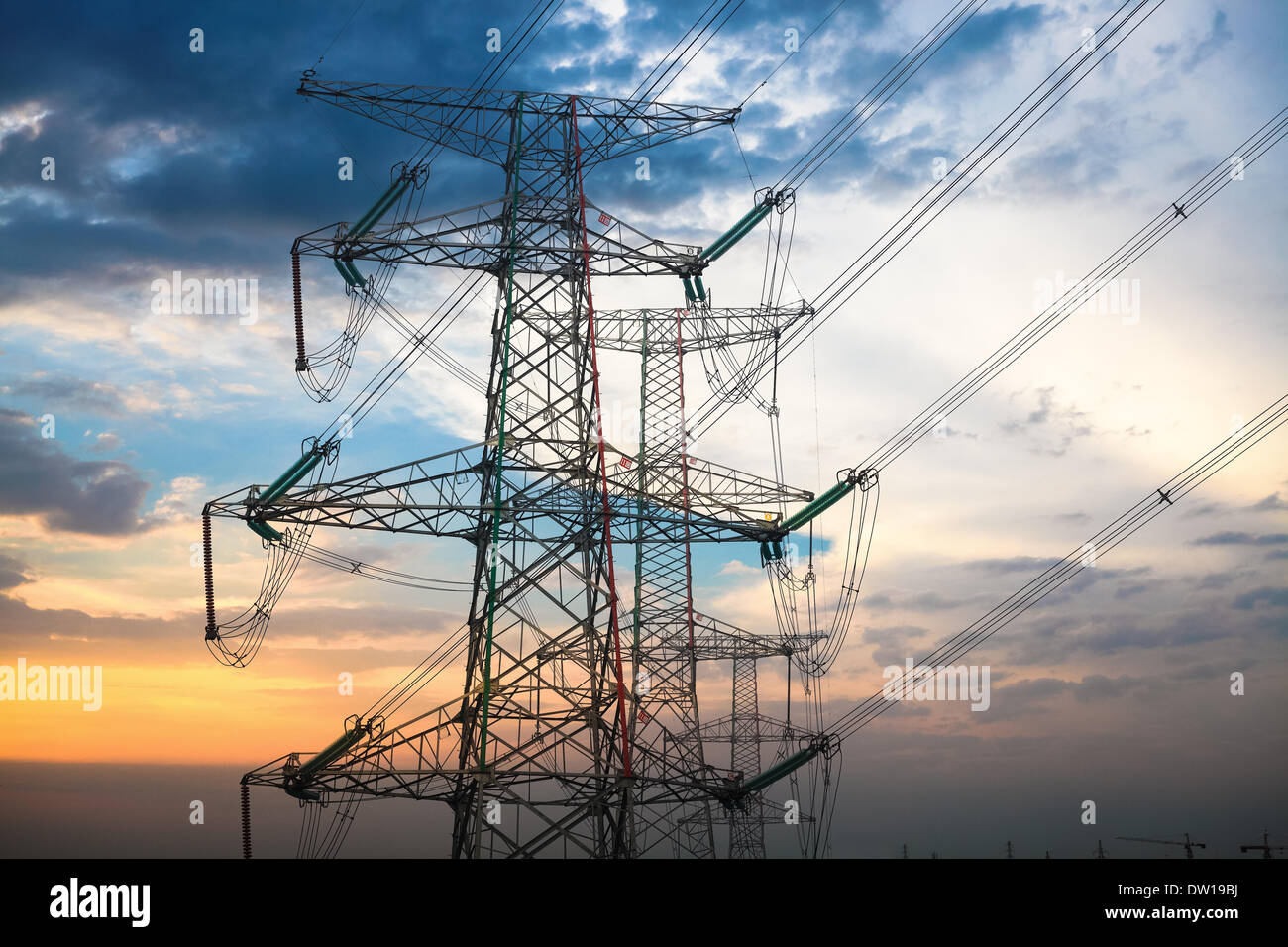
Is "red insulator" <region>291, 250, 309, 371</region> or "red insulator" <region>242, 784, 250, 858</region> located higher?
"red insulator" <region>291, 250, 309, 371</region>

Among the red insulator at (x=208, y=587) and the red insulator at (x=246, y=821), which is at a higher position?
the red insulator at (x=208, y=587)

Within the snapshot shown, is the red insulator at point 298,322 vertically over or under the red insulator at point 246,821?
over

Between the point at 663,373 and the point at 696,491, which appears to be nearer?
the point at 696,491

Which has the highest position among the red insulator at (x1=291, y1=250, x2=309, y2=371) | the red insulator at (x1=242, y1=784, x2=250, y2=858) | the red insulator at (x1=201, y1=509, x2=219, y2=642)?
the red insulator at (x1=291, y1=250, x2=309, y2=371)

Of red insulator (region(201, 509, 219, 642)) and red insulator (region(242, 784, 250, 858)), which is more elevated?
red insulator (region(201, 509, 219, 642))

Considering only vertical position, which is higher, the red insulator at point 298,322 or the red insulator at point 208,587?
the red insulator at point 298,322

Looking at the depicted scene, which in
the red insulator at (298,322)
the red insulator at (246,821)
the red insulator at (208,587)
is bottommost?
the red insulator at (246,821)

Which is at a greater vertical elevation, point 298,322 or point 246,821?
point 298,322
